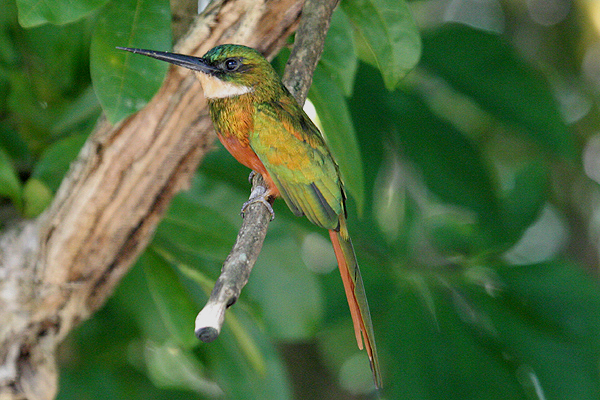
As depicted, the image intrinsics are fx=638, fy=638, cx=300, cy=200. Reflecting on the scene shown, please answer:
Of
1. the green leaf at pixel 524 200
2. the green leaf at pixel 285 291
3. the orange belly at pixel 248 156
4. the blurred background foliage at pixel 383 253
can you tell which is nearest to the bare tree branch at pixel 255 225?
the orange belly at pixel 248 156

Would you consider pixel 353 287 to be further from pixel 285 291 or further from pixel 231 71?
pixel 285 291

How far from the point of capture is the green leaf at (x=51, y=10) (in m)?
1.13

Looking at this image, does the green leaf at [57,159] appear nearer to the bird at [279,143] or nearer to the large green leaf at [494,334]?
the bird at [279,143]

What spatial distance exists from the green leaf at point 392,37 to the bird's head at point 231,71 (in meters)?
0.23

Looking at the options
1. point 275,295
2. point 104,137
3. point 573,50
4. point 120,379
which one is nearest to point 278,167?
point 104,137

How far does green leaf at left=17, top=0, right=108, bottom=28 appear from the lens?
3.72 ft

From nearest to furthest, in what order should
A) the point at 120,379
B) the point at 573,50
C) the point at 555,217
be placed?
the point at 120,379 < the point at 573,50 < the point at 555,217

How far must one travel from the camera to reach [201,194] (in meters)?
2.14

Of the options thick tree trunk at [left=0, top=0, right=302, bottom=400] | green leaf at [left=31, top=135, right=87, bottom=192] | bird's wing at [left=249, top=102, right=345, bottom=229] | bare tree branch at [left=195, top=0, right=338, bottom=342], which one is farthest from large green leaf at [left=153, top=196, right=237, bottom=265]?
bird's wing at [left=249, top=102, right=345, bottom=229]

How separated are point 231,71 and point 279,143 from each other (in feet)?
0.65

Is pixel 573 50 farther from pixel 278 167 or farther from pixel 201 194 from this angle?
pixel 278 167

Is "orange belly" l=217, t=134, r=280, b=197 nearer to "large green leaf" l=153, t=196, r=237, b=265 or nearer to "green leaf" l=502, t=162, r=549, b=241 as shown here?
"large green leaf" l=153, t=196, r=237, b=265

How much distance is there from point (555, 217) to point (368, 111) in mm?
1954

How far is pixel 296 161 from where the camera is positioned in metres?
1.26
